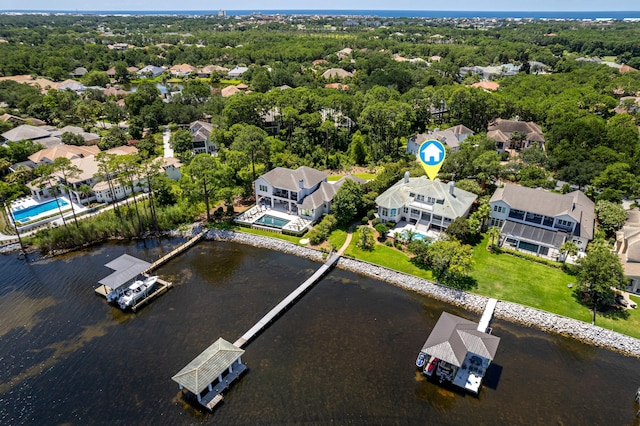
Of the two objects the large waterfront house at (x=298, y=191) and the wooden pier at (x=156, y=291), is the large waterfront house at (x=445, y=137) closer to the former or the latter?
the large waterfront house at (x=298, y=191)

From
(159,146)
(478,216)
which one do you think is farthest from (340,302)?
(159,146)

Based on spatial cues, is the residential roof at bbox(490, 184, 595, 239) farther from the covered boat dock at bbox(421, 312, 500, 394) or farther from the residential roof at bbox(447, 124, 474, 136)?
the residential roof at bbox(447, 124, 474, 136)

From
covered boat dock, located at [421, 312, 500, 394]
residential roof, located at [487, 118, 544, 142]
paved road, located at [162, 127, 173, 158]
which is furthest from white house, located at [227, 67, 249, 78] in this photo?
covered boat dock, located at [421, 312, 500, 394]

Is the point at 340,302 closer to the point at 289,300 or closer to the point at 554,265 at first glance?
the point at 289,300

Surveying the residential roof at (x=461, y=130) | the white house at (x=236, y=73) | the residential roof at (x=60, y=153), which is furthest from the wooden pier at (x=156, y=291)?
the white house at (x=236, y=73)

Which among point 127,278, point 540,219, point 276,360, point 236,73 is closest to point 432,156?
point 540,219

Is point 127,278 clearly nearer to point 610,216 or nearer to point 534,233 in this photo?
point 534,233
